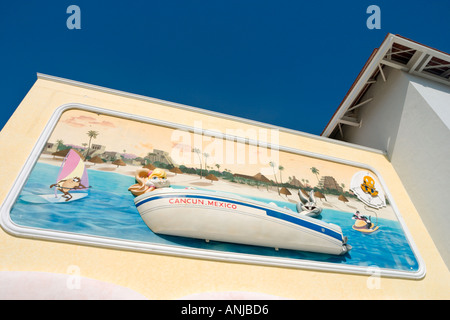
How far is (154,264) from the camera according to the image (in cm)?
418

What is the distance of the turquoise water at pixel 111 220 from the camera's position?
4.16 metres

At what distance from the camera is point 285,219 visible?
16.3 ft

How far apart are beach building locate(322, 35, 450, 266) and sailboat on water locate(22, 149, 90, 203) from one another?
7233 millimetres

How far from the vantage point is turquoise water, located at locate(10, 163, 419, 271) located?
416 cm

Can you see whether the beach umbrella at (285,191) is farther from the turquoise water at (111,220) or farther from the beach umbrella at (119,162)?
the beach umbrella at (119,162)

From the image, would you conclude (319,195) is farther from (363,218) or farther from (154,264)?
(154,264)

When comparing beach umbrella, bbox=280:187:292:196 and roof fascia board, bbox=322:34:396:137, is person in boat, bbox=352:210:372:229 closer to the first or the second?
beach umbrella, bbox=280:187:292:196

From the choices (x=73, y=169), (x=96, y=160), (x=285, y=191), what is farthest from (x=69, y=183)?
(x=285, y=191)

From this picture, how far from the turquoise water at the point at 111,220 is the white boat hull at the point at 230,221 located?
0.39 feet

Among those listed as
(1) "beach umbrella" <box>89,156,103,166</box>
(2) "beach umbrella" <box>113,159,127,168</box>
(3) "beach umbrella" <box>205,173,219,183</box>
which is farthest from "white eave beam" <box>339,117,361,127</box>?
(1) "beach umbrella" <box>89,156,103,166</box>

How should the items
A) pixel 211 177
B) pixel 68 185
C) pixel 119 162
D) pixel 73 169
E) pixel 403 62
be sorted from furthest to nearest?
pixel 403 62 → pixel 211 177 → pixel 119 162 → pixel 73 169 → pixel 68 185

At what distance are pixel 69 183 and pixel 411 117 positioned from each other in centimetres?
826

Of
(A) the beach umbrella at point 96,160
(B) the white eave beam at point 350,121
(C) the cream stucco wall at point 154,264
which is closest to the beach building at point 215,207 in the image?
(C) the cream stucco wall at point 154,264
